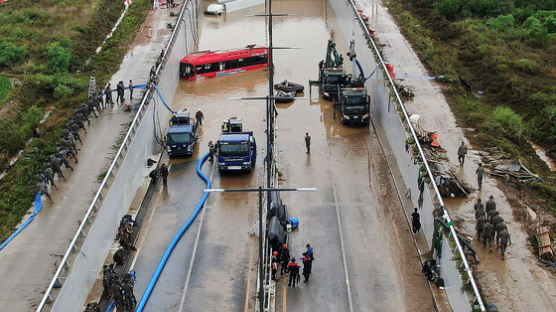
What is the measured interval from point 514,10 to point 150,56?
36.9 meters

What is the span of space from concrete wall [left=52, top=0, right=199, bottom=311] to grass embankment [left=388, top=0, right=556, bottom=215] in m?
18.5

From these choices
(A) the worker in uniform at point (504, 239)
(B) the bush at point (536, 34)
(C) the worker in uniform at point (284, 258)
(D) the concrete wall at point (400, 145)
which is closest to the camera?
(D) the concrete wall at point (400, 145)

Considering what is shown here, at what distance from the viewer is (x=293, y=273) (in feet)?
92.0

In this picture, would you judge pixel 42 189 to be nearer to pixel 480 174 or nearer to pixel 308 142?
pixel 308 142

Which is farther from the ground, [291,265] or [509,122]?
[291,265]

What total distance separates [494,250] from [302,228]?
355 inches

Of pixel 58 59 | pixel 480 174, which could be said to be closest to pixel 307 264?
pixel 480 174

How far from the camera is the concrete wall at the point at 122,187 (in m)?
26.5

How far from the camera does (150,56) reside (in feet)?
188

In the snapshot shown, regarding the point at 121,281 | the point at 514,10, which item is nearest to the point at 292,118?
the point at 121,281

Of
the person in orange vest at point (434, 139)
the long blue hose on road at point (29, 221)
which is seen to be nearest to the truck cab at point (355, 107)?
the person in orange vest at point (434, 139)

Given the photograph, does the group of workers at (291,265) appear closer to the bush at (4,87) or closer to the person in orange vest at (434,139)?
the person in orange vest at (434,139)

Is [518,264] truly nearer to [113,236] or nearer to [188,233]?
[188,233]

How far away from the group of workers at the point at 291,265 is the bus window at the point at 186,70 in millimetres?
30503
